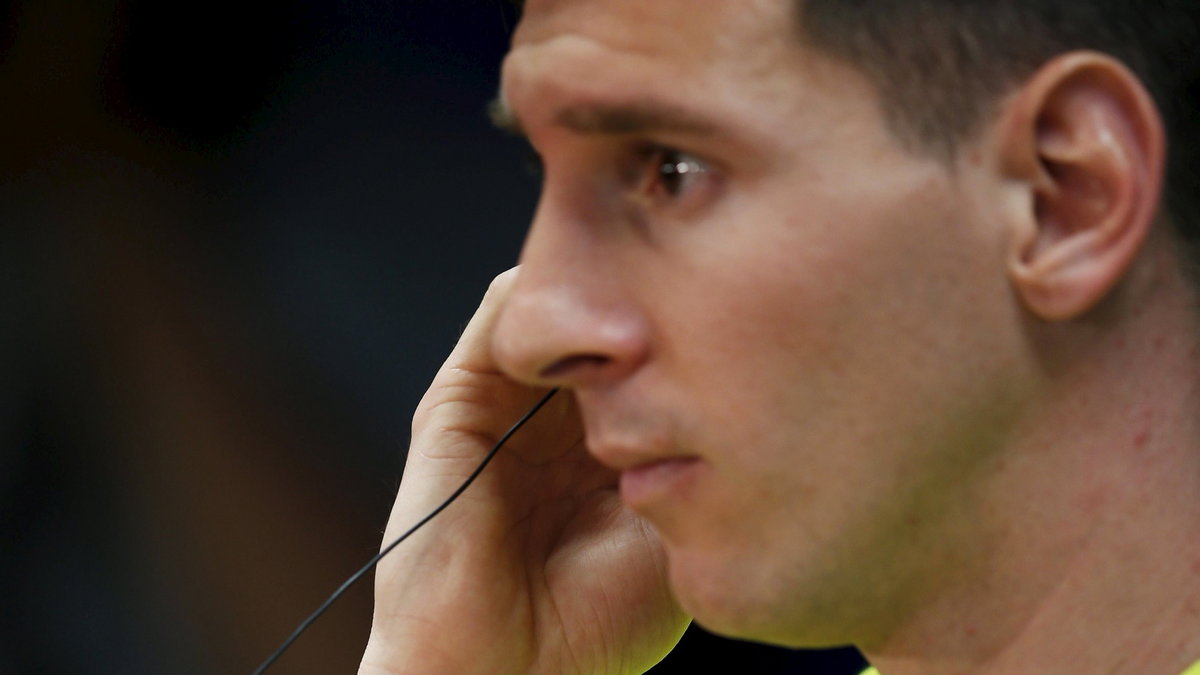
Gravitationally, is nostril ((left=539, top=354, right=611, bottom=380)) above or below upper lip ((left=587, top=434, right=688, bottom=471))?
above

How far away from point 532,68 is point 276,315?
125 cm

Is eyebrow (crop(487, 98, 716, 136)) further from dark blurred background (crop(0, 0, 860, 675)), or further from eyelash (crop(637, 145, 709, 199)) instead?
dark blurred background (crop(0, 0, 860, 675))

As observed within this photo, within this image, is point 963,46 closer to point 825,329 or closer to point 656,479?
point 825,329

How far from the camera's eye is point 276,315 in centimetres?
210

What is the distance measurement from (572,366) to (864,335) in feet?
0.76

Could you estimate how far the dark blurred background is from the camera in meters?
2.06

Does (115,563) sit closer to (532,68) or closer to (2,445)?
(2,445)

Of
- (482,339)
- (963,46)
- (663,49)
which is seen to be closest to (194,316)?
(482,339)

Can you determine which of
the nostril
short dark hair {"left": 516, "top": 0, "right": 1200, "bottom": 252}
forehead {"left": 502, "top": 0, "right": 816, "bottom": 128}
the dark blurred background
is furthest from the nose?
the dark blurred background

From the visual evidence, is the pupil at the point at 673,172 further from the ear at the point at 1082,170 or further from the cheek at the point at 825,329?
the ear at the point at 1082,170

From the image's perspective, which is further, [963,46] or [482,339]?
[482,339]

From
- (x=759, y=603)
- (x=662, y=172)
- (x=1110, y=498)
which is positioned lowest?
(x=759, y=603)

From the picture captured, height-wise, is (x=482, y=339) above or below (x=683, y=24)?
below

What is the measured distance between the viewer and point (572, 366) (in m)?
0.97
